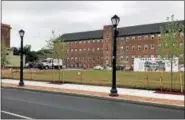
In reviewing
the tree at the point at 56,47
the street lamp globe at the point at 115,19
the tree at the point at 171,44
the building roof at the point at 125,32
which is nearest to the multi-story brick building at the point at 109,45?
the building roof at the point at 125,32

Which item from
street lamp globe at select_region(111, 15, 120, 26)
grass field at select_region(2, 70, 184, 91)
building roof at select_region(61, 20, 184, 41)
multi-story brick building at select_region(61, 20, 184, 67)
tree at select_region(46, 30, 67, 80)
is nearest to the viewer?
street lamp globe at select_region(111, 15, 120, 26)

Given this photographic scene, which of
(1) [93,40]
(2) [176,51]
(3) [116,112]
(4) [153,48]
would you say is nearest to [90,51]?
(1) [93,40]

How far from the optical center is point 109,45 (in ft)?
420

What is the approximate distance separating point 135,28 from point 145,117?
112m

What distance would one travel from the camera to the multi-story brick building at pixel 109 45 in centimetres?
11619

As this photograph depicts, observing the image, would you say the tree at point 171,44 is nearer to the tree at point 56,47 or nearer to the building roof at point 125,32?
the tree at point 56,47

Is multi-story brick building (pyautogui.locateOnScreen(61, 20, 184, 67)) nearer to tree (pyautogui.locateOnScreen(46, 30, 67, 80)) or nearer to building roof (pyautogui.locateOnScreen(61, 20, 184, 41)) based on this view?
building roof (pyautogui.locateOnScreen(61, 20, 184, 41))

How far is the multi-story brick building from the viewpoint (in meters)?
116

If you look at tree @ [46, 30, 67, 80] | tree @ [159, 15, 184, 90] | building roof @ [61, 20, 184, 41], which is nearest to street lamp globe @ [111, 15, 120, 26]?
tree @ [159, 15, 184, 90]

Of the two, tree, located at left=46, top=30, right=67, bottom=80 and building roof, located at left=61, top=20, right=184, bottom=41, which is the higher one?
building roof, located at left=61, top=20, right=184, bottom=41

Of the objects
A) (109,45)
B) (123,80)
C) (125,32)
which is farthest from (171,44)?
(109,45)

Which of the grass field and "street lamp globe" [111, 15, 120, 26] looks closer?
"street lamp globe" [111, 15, 120, 26]

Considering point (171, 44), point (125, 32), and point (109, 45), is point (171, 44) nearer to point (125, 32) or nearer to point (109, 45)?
point (125, 32)

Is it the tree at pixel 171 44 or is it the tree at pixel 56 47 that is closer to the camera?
the tree at pixel 171 44
